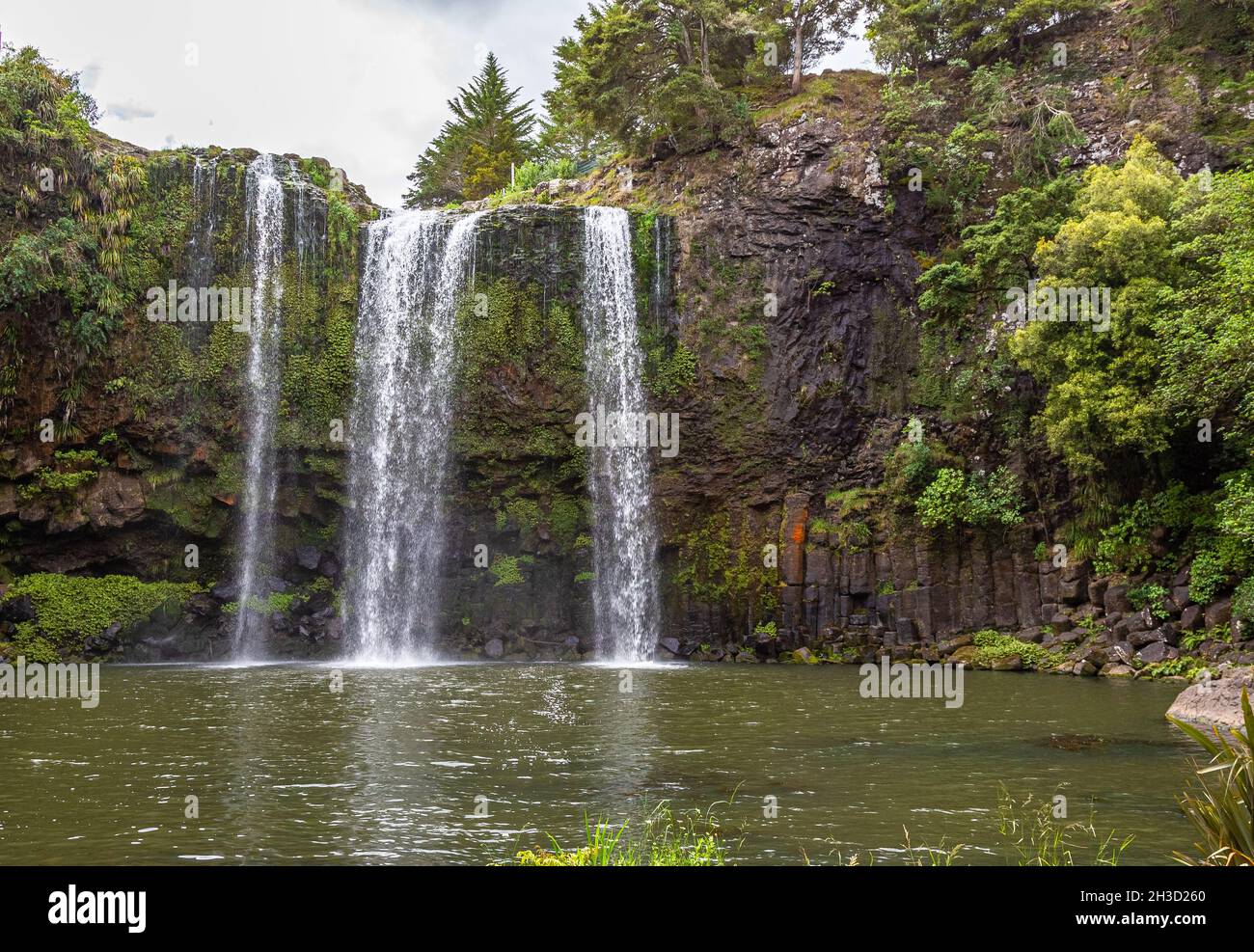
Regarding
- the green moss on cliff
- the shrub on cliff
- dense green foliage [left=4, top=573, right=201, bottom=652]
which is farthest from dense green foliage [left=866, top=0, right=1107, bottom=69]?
dense green foliage [left=4, top=573, right=201, bottom=652]

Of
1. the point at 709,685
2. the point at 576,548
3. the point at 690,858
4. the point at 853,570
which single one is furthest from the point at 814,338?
the point at 690,858

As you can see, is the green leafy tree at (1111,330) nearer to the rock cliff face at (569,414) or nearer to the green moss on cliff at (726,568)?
the rock cliff face at (569,414)

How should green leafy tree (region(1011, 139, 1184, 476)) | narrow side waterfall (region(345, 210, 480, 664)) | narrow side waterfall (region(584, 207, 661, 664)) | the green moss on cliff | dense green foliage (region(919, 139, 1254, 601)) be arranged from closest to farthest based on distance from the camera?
dense green foliage (region(919, 139, 1254, 601))
green leafy tree (region(1011, 139, 1184, 476))
the green moss on cliff
narrow side waterfall (region(584, 207, 661, 664))
narrow side waterfall (region(345, 210, 480, 664))

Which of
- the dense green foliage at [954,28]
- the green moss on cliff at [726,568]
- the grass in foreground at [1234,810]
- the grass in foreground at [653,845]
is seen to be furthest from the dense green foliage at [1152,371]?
the grass in foreground at [1234,810]

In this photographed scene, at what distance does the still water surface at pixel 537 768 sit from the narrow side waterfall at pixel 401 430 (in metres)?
9.14

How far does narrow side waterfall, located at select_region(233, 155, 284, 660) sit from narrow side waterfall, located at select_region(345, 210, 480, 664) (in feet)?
8.23

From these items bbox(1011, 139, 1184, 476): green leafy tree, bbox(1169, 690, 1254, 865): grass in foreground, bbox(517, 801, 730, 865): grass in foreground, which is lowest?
bbox(517, 801, 730, 865): grass in foreground

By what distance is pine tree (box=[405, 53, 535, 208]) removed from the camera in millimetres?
52156

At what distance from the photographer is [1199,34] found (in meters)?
28.2

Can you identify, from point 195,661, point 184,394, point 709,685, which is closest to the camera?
point 709,685

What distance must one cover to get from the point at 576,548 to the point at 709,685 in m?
10.2

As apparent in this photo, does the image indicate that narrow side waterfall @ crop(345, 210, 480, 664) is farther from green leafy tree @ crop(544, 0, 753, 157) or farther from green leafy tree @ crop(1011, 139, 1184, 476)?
green leafy tree @ crop(1011, 139, 1184, 476)
